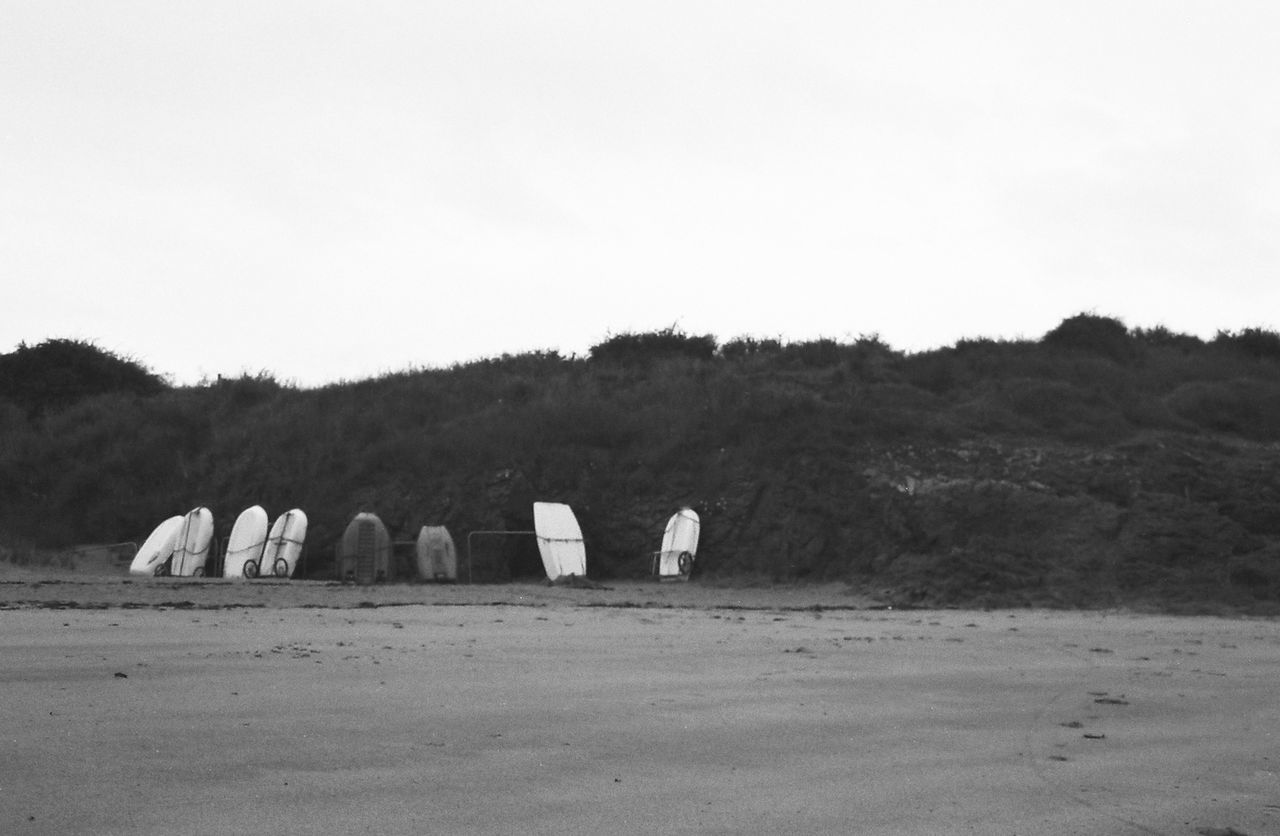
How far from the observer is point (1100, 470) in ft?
55.9

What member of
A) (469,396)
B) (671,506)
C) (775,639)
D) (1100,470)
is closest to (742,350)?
(469,396)

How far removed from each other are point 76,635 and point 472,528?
11.5 meters

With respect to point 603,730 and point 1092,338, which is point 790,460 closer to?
point 1092,338

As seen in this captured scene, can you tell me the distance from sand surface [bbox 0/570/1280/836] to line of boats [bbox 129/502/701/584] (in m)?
7.49

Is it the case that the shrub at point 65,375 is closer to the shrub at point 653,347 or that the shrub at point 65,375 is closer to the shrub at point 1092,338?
the shrub at point 653,347

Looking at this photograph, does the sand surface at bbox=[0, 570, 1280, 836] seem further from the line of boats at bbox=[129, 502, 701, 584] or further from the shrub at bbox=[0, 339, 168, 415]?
the shrub at bbox=[0, 339, 168, 415]

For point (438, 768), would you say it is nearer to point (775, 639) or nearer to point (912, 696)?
point (912, 696)

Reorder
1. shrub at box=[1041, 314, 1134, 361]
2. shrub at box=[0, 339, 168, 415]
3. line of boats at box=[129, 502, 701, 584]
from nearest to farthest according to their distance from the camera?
line of boats at box=[129, 502, 701, 584] < shrub at box=[1041, 314, 1134, 361] < shrub at box=[0, 339, 168, 415]

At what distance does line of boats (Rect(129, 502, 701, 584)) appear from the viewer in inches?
651

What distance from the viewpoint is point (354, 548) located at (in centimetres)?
1634

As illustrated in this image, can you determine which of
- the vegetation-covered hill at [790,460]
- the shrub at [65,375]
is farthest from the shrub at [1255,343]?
the shrub at [65,375]

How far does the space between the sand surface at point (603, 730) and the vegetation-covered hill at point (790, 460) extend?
21.0ft

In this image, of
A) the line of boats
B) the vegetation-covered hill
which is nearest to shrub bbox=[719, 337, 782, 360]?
the vegetation-covered hill

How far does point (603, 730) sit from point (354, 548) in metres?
11.9
